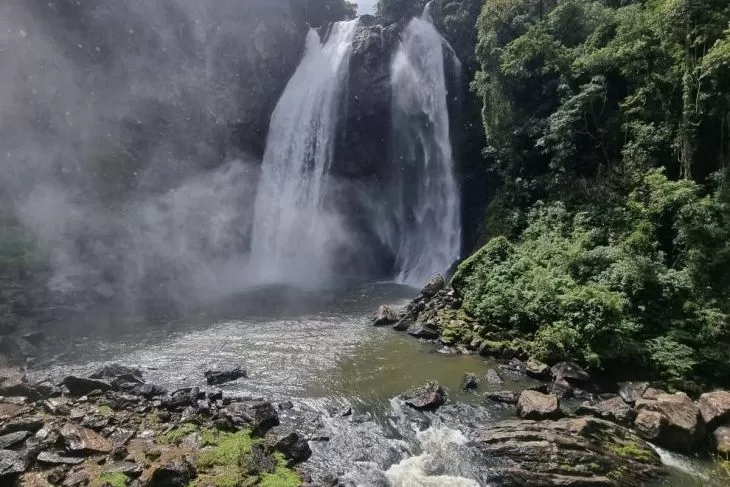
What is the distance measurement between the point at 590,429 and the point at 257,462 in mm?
5943

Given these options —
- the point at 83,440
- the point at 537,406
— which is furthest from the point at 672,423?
the point at 83,440

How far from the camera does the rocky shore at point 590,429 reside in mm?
7215

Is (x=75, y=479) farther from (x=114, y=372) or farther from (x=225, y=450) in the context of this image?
(x=114, y=372)

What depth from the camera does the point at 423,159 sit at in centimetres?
2841

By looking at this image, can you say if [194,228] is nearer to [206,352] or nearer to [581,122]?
[206,352]

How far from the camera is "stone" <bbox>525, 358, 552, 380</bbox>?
11.1 m

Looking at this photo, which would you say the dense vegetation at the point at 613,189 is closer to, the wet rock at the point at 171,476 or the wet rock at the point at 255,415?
the wet rock at the point at 255,415

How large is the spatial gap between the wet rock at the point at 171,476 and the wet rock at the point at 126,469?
461mm

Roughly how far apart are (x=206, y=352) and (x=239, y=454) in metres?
6.54

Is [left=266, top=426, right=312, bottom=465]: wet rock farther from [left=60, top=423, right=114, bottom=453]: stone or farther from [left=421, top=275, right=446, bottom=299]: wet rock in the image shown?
[left=421, top=275, right=446, bottom=299]: wet rock

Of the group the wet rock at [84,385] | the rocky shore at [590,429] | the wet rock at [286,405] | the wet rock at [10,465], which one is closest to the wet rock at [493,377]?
the rocky shore at [590,429]

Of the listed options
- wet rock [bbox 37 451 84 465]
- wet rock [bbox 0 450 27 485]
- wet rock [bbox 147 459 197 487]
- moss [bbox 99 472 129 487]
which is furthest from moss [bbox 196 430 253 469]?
wet rock [bbox 0 450 27 485]

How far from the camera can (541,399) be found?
9.15m

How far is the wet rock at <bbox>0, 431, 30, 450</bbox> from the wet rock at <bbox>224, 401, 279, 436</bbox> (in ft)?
11.0
